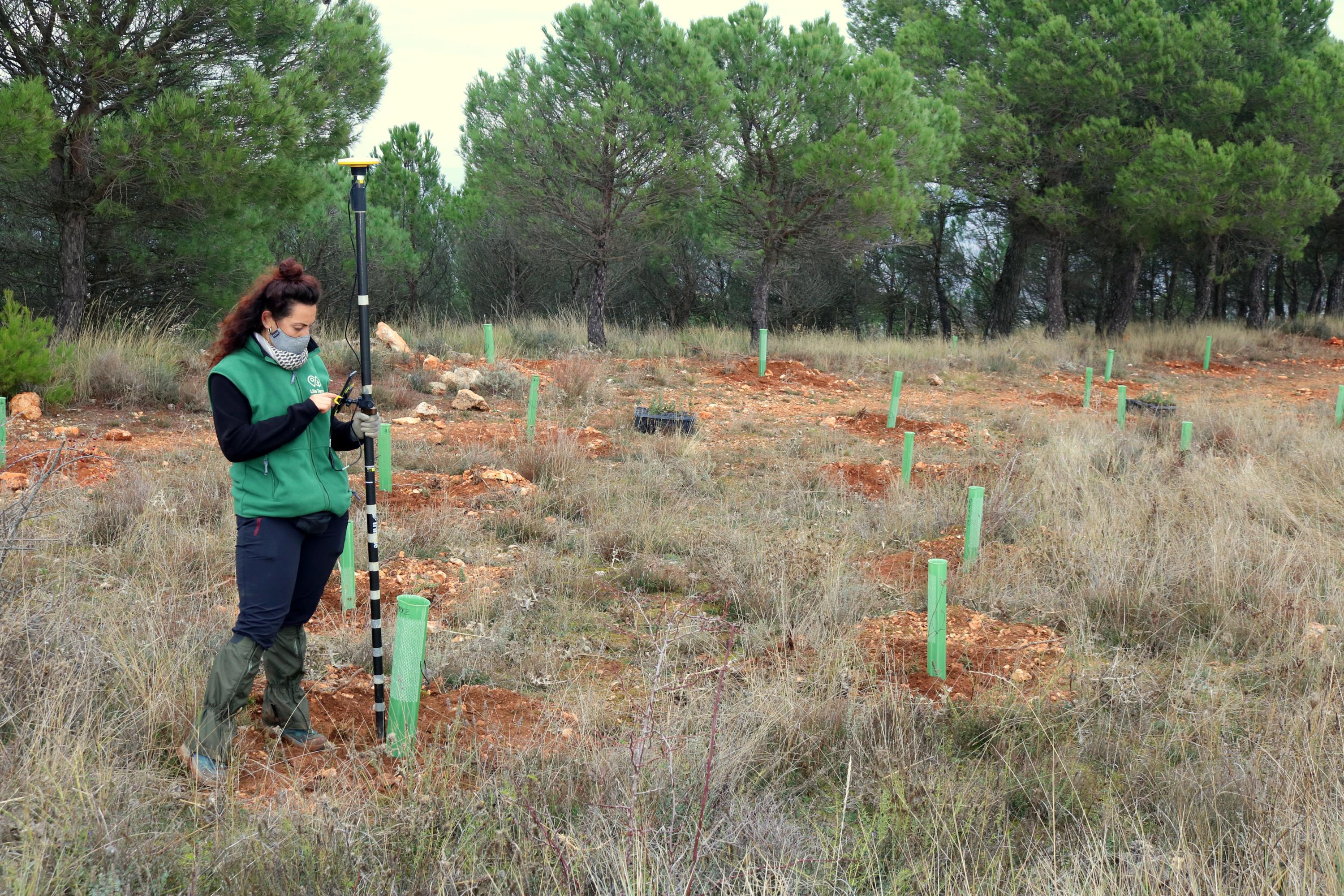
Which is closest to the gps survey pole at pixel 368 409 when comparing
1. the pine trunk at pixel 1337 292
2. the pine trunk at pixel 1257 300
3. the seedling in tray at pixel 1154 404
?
the seedling in tray at pixel 1154 404

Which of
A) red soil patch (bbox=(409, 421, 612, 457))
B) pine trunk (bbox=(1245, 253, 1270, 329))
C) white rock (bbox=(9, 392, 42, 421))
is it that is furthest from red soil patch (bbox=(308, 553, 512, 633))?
pine trunk (bbox=(1245, 253, 1270, 329))

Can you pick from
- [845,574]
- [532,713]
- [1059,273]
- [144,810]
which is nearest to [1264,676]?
[845,574]

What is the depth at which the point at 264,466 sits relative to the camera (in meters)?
3.06

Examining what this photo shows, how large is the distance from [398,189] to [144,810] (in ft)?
69.0

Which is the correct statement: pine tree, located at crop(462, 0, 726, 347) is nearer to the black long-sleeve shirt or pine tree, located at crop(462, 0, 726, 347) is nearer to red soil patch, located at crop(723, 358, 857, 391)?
red soil patch, located at crop(723, 358, 857, 391)

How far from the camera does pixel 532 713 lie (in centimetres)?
355

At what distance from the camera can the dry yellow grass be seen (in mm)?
2461

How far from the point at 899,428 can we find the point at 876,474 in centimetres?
286

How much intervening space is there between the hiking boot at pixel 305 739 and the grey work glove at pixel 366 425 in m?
1.00

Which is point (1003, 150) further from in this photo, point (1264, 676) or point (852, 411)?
point (1264, 676)

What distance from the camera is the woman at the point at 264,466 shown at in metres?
3.03

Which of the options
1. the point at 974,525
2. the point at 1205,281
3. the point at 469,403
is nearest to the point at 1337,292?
the point at 1205,281

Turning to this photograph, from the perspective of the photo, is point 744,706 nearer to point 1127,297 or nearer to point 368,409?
point 368,409

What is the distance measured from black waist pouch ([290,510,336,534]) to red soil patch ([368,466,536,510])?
10.0ft
